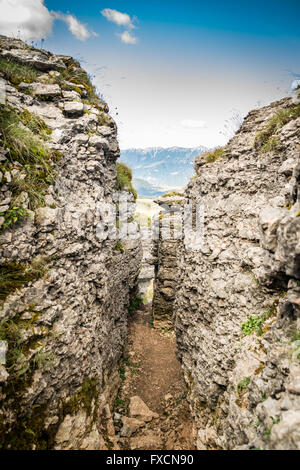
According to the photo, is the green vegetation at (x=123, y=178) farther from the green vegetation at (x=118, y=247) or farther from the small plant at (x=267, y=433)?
the small plant at (x=267, y=433)

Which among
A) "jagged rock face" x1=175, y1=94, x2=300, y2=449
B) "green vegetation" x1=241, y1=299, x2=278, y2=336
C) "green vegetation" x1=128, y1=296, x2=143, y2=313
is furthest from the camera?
"green vegetation" x1=128, y1=296, x2=143, y2=313

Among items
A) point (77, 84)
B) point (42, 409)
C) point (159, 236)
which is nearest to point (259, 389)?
point (42, 409)

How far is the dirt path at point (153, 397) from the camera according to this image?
10070 mm

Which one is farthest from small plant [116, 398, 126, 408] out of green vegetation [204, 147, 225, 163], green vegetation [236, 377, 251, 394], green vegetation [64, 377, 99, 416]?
green vegetation [204, 147, 225, 163]

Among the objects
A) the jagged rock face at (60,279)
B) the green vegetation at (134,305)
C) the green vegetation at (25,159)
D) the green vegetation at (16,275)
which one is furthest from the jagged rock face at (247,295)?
the green vegetation at (134,305)

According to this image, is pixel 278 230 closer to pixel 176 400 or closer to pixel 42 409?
pixel 42 409

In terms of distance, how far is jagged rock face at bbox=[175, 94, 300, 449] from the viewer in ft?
13.0

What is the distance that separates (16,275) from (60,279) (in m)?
1.40

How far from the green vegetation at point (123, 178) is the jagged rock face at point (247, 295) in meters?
4.81

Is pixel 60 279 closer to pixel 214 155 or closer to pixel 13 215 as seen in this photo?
pixel 13 215

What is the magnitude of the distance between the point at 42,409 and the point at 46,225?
488cm

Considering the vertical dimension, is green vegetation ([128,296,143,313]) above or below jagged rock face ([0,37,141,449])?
below

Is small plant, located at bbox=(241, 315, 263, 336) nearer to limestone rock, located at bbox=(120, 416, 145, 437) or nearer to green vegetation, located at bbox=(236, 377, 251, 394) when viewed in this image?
green vegetation, located at bbox=(236, 377, 251, 394)

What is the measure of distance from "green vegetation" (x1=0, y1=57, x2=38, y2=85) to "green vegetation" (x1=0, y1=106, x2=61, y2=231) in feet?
6.25
